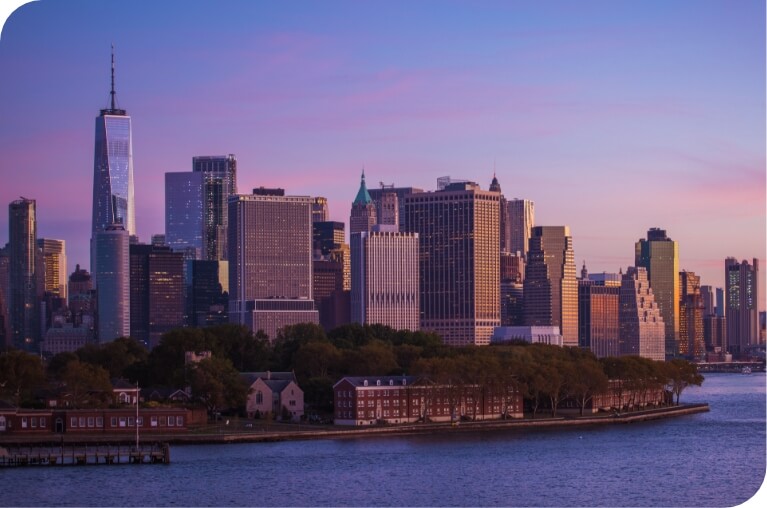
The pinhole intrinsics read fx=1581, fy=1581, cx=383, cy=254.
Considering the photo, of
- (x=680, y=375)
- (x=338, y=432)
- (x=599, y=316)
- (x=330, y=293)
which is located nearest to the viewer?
(x=338, y=432)

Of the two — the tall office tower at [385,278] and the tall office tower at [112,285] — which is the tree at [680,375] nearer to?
the tall office tower at [385,278]

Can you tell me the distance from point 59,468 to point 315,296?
11295cm

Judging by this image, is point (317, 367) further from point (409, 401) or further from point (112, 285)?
point (112, 285)

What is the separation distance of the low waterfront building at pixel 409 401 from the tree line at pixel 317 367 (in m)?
0.58

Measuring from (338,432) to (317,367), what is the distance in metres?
12.8

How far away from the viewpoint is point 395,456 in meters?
48.3

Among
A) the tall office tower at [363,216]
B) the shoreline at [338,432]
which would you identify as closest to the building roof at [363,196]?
the tall office tower at [363,216]

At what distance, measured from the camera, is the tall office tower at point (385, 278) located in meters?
151

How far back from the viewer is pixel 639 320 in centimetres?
19375

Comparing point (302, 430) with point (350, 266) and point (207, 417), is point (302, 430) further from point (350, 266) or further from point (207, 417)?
point (350, 266)

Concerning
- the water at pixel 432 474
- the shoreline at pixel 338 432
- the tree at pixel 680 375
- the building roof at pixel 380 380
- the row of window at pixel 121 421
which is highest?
the building roof at pixel 380 380

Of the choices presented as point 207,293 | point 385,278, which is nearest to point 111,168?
point 207,293

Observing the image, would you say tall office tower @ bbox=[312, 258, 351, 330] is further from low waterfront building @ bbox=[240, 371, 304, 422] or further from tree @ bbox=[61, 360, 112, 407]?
tree @ bbox=[61, 360, 112, 407]

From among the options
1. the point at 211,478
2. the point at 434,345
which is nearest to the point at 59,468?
the point at 211,478
